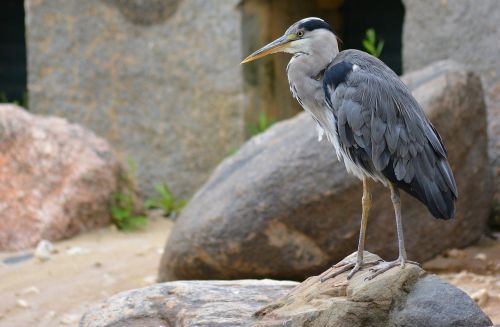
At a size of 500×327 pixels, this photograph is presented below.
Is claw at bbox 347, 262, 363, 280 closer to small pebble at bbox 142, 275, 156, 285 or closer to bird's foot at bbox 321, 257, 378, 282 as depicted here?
bird's foot at bbox 321, 257, 378, 282

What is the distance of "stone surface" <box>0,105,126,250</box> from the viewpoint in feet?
22.1

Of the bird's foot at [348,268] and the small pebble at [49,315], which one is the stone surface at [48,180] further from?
the bird's foot at [348,268]

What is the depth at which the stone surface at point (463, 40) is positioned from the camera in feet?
21.5

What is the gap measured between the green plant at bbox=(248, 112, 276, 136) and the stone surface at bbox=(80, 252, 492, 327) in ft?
10.4

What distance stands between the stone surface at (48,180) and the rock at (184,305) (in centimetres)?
262

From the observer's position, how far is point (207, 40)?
25.2 ft

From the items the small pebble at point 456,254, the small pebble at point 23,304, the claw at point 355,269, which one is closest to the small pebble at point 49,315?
the small pebble at point 23,304

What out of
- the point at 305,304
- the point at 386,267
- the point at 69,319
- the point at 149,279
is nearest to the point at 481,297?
the point at 386,267

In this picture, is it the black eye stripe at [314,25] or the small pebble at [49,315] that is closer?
the black eye stripe at [314,25]

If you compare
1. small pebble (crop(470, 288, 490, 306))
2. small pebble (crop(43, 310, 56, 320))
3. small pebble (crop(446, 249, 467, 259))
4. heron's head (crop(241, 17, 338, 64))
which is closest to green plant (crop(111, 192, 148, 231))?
small pebble (crop(43, 310, 56, 320))

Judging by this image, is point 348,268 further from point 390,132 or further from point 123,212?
point 123,212

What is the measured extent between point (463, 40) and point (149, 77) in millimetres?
2656

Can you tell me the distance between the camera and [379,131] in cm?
386

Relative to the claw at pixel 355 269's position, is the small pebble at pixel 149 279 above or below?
below
